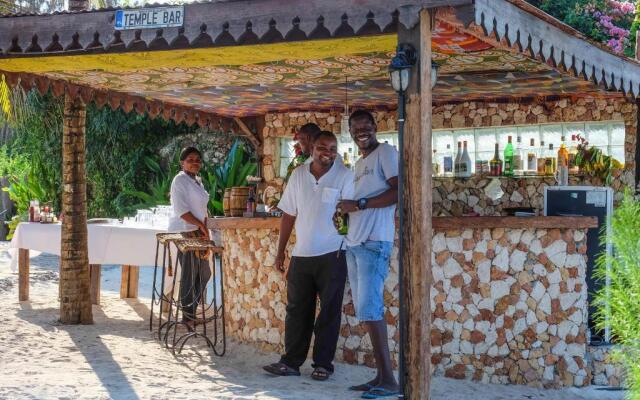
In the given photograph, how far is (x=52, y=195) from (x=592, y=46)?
14.7 metres

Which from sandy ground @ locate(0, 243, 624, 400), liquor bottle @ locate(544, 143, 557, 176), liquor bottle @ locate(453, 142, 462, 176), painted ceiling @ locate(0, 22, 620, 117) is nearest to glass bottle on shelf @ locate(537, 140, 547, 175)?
liquor bottle @ locate(544, 143, 557, 176)

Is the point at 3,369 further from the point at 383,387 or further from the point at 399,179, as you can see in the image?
the point at 399,179

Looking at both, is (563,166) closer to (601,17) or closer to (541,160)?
(541,160)

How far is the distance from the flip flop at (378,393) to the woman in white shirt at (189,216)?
8.93 feet

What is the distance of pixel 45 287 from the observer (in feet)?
42.1

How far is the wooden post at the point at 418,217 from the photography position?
583 cm

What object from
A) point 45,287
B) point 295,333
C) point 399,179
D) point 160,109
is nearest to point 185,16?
point 399,179

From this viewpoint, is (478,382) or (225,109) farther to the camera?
(225,109)

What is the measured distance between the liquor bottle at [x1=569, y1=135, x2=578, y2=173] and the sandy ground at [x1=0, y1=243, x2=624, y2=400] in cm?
359

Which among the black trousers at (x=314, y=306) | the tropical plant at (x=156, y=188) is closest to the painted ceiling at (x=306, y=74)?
the black trousers at (x=314, y=306)

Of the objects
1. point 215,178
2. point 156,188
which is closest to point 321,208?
point 215,178

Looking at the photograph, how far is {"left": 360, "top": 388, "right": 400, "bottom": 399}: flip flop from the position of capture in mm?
6398

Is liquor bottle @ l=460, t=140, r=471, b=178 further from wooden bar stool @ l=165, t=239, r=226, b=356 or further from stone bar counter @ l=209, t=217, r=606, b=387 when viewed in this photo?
stone bar counter @ l=209, t=217, r=606, b=387

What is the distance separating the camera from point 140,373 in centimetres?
707
